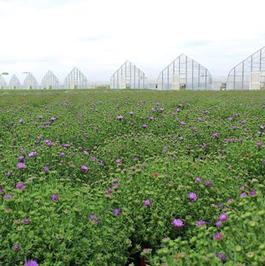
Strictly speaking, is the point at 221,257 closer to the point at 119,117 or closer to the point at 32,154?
the point at 32,154

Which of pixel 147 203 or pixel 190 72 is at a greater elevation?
pixel 190 72

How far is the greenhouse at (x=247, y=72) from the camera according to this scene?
30.5 m

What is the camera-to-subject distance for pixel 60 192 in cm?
321

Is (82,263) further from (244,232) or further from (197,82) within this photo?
(197,82)

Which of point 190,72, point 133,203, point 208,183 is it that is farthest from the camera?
point 190,72

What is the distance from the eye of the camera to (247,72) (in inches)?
1246

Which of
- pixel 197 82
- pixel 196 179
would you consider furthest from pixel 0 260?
pixel 197 82

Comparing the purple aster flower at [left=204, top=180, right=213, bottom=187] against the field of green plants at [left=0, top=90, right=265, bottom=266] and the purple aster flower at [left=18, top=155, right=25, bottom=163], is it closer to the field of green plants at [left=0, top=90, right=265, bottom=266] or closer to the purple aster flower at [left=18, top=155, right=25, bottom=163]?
the field of green plants at [left=0, top=90, right=265, bottom=266]

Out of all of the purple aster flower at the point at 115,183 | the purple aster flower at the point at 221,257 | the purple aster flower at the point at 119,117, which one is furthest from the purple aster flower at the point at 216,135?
the purple aster flower at the point at 221,257

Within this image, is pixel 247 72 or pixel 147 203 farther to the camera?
pixel 247 72

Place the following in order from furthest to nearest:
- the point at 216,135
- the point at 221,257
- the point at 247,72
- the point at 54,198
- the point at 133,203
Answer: the point at 247,72 → the point at 216,135 → the point at 133,203 → the point at 54,198 → the point at 221,257

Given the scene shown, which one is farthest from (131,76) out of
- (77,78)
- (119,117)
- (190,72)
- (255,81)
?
(119,117)

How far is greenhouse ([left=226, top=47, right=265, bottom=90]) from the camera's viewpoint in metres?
30.5

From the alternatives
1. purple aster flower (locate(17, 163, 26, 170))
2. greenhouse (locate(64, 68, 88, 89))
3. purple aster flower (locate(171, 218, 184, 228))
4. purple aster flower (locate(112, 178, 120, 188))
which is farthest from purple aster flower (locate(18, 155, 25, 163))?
greenhouse (locate(64, 68, 88, 89))
